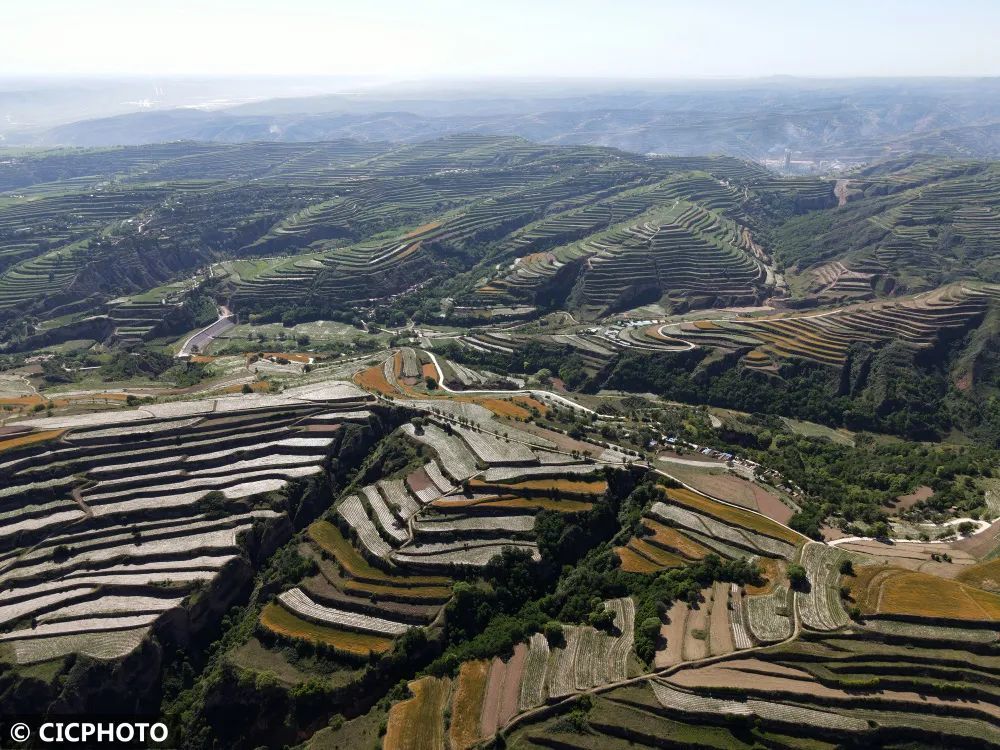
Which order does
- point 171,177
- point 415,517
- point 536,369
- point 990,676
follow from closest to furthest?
point 990,676 < point 415,517 < point 536,369 < point 171,177

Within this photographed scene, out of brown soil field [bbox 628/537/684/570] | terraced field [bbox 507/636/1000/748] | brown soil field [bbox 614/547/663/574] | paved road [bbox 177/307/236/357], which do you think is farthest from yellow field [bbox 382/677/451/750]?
paved road [bbox 177/307/236/357]

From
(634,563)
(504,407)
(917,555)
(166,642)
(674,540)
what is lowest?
(166,642)

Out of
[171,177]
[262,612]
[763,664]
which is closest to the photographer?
[763,664]

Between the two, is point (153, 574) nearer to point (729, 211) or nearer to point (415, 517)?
point (415, 517)

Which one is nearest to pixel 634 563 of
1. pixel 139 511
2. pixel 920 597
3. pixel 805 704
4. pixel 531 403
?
pixel 805 704

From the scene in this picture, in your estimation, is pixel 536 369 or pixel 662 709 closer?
pixel 662 709

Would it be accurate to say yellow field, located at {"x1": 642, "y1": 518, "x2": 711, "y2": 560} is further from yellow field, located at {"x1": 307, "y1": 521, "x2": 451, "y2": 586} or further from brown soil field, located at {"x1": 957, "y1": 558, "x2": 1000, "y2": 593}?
yellow field, located at {"x1": 307, "y1": 521, "x2": 451, "y2": 586}

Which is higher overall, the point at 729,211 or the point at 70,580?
the point at 729,211

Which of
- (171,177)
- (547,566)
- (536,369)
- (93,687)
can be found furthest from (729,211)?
(171,177)

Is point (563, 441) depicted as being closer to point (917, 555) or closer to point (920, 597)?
point (917, 555)
